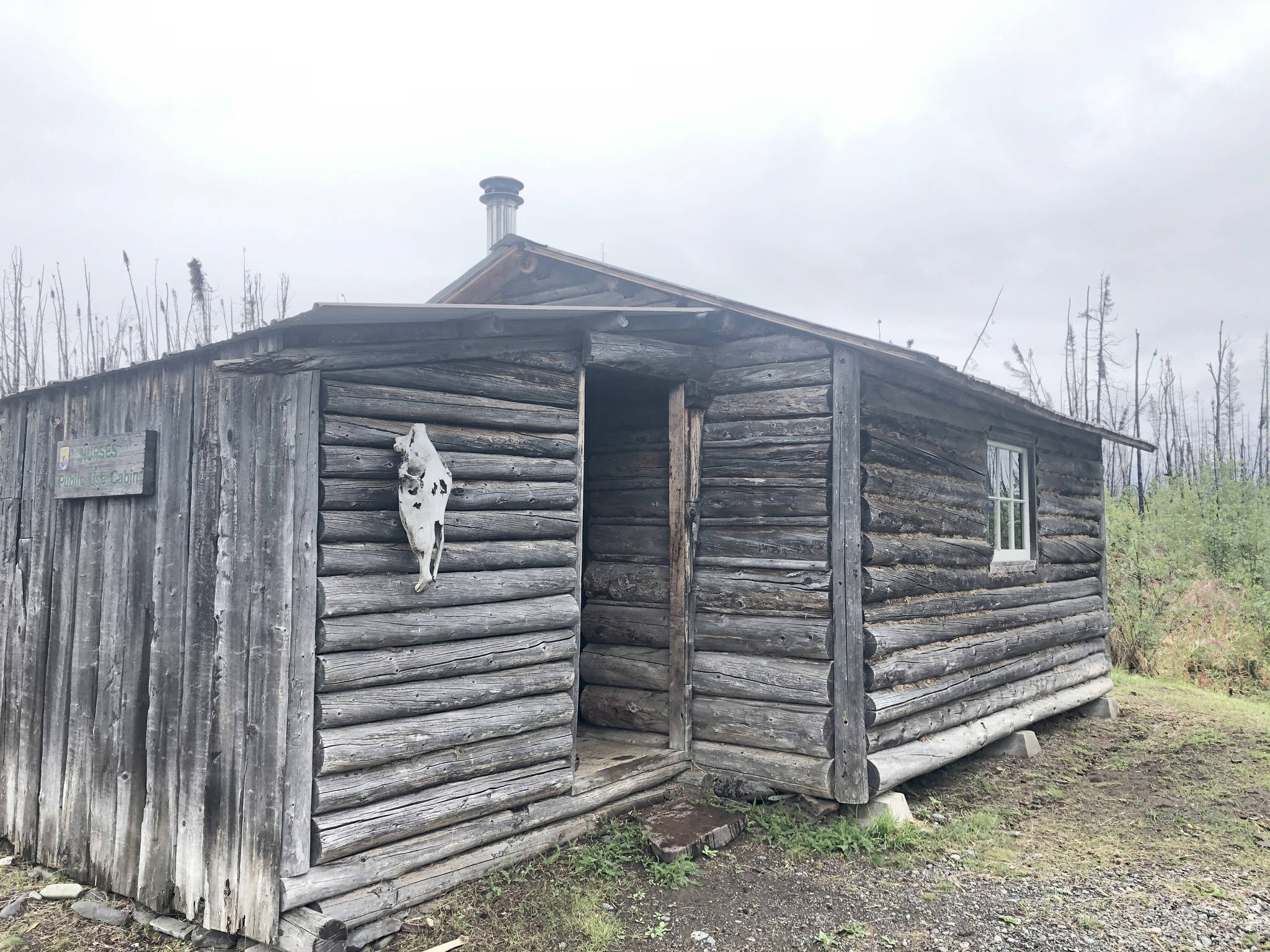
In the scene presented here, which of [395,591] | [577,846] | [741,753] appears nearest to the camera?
[395,591]

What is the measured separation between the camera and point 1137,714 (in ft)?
31.9

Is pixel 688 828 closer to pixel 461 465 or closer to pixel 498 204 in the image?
pixel 461 465

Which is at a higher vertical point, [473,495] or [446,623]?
[473,495]

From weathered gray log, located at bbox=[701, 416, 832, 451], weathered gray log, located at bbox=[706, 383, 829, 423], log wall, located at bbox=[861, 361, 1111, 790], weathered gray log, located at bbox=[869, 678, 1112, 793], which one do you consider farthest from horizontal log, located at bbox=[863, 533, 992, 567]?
weathered gray log, located at bbox=[869, 678, 1112, 793]

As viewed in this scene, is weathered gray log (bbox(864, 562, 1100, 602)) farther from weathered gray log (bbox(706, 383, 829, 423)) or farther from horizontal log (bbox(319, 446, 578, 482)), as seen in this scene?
horizontal log (bbox(319, 446, 578, 482))

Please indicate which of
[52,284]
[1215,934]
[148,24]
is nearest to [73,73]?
[148,24]

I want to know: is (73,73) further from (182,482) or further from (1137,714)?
(1137,714)

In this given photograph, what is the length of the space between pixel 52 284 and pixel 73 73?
14.6 ft

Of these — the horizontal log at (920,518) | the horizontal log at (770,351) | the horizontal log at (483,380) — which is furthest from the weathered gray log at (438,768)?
the horizontal log at (770,351)

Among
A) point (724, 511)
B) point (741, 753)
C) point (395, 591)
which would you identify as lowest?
point (741, 753)

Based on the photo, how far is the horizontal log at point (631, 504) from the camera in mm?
6727

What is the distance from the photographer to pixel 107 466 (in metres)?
4.96

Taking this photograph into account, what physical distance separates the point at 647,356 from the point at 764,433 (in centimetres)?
106

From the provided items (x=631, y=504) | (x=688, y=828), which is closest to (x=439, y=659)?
(x=688, y=828)
